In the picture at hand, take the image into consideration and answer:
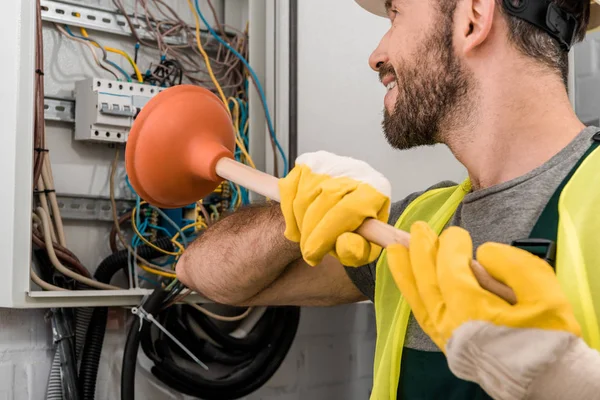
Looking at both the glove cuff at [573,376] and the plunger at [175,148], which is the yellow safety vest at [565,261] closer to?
the glove cuff at [573,376]

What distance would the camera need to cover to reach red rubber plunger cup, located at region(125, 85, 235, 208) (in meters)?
1.09

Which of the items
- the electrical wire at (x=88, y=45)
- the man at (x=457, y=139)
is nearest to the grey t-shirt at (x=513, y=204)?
the man at (x=457, y=139)

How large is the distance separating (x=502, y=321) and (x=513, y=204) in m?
0.44

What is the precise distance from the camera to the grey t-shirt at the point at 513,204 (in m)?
0.97

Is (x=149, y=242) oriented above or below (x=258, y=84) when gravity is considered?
below

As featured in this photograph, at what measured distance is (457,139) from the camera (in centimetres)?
112

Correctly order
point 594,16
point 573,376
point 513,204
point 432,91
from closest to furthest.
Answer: point 573,376, point 513,204, point 432,91, point 594,16

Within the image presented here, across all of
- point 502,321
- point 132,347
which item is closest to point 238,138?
point 132,347

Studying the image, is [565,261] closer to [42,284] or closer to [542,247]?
[542,247]

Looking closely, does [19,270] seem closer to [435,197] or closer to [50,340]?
[50,340]

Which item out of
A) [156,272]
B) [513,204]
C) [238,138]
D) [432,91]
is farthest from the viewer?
[238,138]

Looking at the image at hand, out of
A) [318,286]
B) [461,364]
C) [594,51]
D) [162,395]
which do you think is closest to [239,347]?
[162,395]

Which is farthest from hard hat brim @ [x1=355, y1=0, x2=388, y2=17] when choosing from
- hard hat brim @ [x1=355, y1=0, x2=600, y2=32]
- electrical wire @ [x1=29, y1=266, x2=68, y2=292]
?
electrical wire @ [x1=29, y1=266, x2=68, y2=292]

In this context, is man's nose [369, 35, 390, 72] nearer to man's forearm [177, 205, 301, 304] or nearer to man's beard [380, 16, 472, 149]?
man's beard [380, 16, 472, 149]
